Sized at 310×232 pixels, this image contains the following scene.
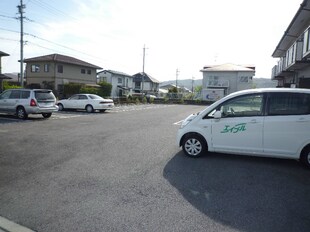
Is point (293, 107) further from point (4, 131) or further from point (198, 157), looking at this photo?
point (4, 131)

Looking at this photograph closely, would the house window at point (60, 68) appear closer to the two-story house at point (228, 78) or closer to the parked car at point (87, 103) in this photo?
the parked car at point (87, 103)

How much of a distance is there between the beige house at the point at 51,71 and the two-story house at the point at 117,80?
11.3 metres

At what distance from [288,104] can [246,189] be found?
214cm

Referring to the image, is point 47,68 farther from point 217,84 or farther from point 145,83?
point 145,83

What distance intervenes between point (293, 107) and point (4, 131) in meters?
9.00

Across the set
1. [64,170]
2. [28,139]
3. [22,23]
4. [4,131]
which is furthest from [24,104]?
[22,23]

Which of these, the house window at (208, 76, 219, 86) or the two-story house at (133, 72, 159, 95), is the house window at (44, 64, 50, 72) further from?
the two-story house at (133, 72, 159, 95)

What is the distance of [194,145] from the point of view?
18.4 feet

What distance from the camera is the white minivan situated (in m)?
4.79

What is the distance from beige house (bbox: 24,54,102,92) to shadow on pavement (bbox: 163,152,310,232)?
31.2m

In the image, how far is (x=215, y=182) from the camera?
416cm

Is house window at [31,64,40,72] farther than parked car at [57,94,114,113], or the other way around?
house window at [31,64,40,72]

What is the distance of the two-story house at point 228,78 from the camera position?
137 feet

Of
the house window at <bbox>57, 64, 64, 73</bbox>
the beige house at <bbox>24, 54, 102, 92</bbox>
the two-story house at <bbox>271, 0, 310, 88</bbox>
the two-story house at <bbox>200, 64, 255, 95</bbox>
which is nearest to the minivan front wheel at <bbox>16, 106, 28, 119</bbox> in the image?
the two-story house at <bbox>271, 0, 310, 88</bbox>
